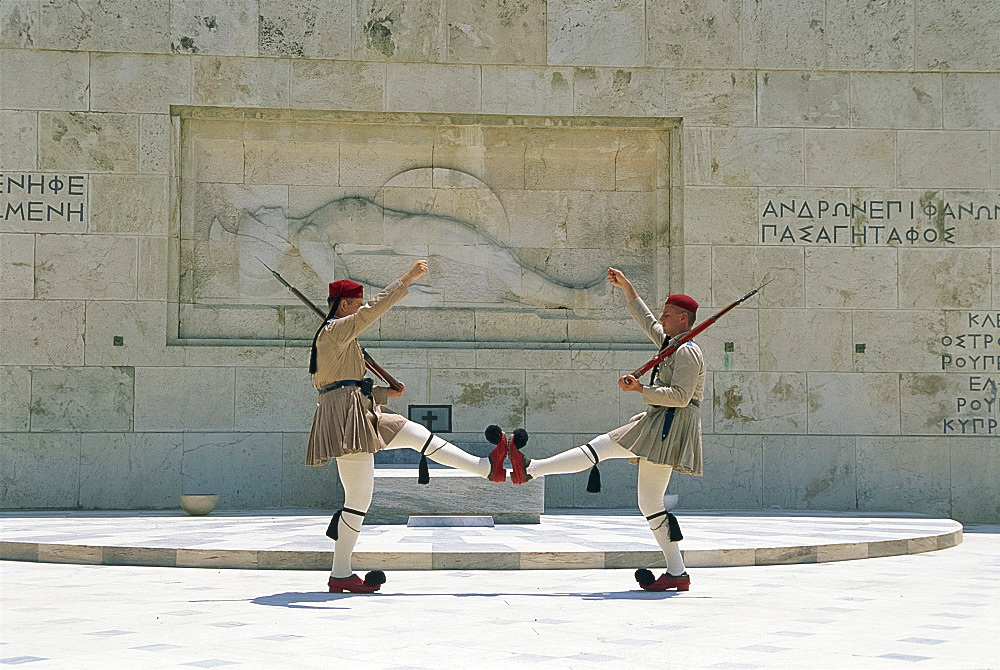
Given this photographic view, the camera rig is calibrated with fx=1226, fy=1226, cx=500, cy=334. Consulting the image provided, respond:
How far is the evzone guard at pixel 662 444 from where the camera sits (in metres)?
7.59

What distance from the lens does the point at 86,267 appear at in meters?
13.4

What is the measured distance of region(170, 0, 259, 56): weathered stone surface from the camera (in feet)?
45.0

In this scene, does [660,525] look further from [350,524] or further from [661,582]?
[350,524]

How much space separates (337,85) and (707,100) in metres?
4.24

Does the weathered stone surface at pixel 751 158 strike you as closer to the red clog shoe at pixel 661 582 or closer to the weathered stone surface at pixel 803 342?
the weathered stone surface at pixel 803 342

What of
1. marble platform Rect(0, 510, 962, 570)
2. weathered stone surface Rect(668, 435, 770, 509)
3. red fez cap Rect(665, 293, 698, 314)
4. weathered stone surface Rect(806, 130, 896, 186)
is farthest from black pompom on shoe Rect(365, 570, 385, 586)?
weathered stone surface Rect(806, 130, 896, 186)

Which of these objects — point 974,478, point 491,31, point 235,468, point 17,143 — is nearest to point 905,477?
point 974,478

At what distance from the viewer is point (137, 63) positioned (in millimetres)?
13672

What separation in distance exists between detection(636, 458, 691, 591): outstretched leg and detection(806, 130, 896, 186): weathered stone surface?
7.43 meters

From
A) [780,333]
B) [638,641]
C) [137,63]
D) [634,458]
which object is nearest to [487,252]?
[780,333]

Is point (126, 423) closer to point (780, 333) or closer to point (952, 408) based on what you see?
point (780, 333)

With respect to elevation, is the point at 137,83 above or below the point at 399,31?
below

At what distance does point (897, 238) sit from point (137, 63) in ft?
29.0

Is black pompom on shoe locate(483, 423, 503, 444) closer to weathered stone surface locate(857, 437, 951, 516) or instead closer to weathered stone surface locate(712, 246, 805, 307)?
weathered stone surface locate(712, 246, 805, 307)
